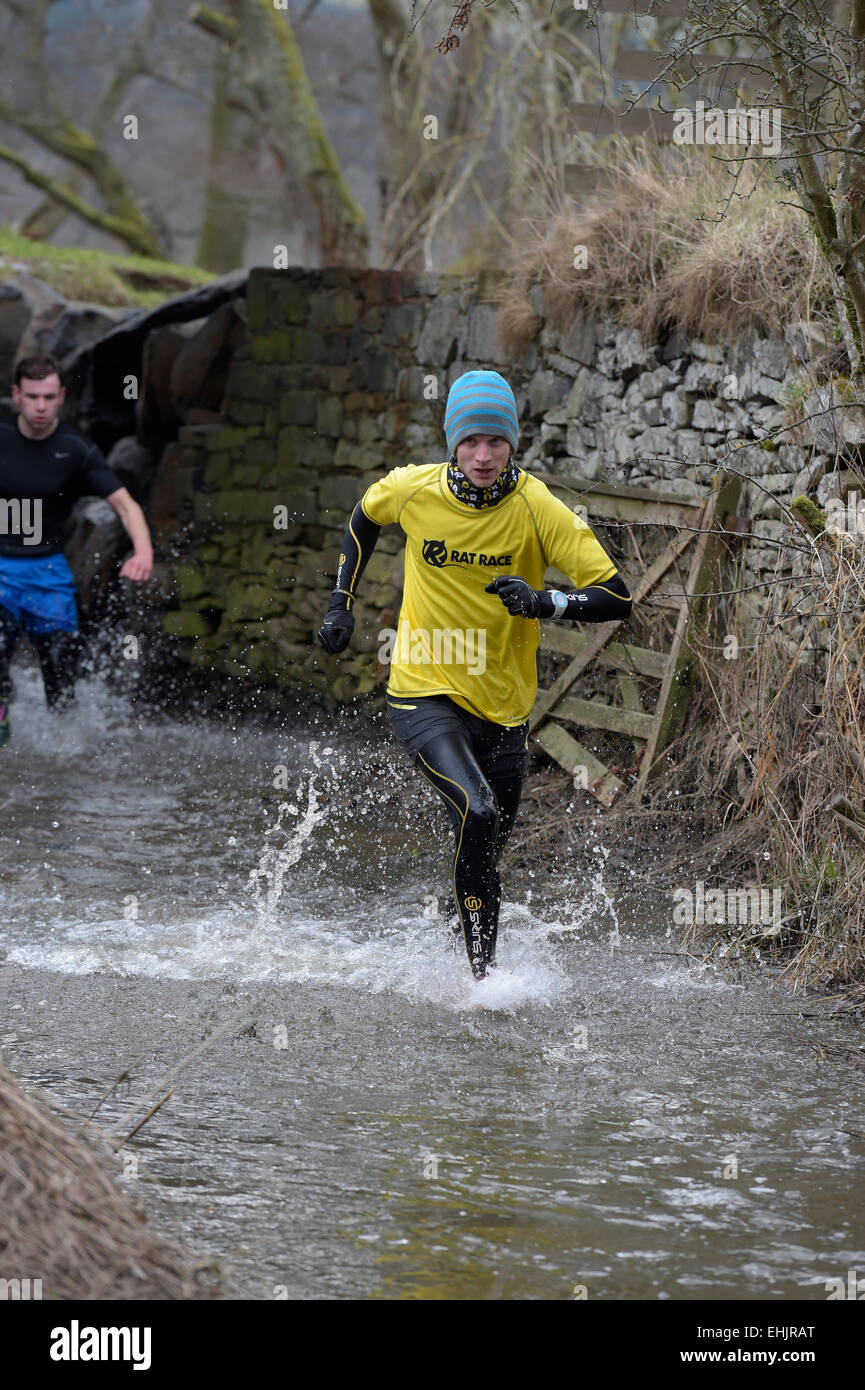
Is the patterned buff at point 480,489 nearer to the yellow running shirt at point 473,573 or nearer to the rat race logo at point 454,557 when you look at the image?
the yellow running shirt at point 473,573

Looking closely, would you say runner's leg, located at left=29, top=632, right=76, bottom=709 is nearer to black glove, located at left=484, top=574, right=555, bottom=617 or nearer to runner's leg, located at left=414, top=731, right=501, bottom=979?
runner's leg, located at left=414, top=731, right=501, bottom=979

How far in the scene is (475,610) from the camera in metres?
4.88

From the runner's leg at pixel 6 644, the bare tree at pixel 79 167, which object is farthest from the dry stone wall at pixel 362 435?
the bare tree at pixel 79 167

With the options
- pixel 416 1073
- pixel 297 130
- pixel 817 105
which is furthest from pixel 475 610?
pixel 297 130

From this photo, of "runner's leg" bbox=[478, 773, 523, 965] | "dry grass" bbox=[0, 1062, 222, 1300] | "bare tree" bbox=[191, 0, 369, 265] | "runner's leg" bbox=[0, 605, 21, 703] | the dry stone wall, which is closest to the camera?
"dry grass" bbox=[0, 1062, 222, 1300]

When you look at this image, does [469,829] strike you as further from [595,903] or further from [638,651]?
[638,651]

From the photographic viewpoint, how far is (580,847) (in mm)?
7043

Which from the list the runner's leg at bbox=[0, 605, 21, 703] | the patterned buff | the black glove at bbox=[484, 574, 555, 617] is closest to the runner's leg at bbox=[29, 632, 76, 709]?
the runner's leg at bbox=[0, 605, 21, 703]

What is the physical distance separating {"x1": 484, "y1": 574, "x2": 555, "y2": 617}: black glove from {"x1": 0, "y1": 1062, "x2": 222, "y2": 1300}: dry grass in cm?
221

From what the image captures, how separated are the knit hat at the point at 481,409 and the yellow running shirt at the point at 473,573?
0.20 meters

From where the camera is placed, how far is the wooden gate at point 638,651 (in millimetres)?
6977

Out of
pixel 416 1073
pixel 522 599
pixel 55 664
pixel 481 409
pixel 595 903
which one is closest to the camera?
pixel 416 1073

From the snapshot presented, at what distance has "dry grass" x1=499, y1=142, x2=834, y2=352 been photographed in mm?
6914

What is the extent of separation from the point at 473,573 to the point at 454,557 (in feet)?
0.27
